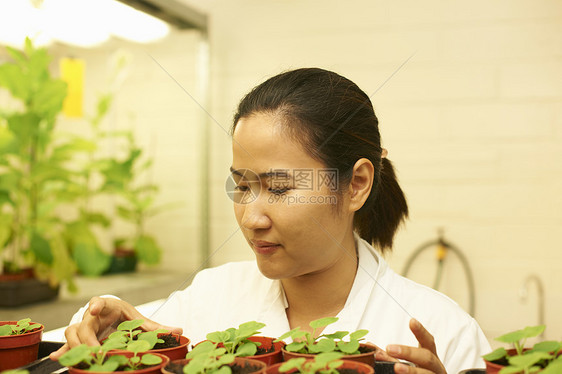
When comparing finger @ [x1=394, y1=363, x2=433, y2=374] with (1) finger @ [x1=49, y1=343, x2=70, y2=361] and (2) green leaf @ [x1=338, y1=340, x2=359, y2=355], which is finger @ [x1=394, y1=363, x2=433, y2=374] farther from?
(1) finger @ [x1=49, y1=343, x2=70, y2=361]

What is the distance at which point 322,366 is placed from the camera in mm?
548

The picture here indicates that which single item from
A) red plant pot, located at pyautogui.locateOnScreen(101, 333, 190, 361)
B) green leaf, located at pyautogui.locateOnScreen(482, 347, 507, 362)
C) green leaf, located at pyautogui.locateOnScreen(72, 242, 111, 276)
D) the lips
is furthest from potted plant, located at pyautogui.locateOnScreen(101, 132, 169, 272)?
green leaf, located at pyautogui.locateOnScreen(482, 347, 507, 362)

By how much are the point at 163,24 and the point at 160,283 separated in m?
1.12

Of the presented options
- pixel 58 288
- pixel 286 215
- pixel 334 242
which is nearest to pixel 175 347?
pixel 286 215

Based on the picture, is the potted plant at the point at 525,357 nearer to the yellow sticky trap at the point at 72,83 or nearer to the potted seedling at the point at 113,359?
the potted seedling at the point at 113,359

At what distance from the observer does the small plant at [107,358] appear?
0.57 meters

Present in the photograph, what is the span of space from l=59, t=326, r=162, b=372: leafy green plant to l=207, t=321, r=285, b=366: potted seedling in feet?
0.29

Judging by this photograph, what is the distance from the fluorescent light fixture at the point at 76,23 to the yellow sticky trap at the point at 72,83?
0.13 m

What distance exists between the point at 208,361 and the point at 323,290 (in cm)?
54

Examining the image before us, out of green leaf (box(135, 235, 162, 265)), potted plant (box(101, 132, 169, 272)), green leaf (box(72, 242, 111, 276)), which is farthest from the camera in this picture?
green leaf (box(135, 235, 162, 265))

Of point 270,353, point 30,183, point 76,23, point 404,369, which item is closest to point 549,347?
point 404,369

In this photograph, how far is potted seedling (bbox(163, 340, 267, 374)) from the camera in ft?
1.84

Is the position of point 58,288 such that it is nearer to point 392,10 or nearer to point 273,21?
point 273,21

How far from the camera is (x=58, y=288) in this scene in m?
1.85
